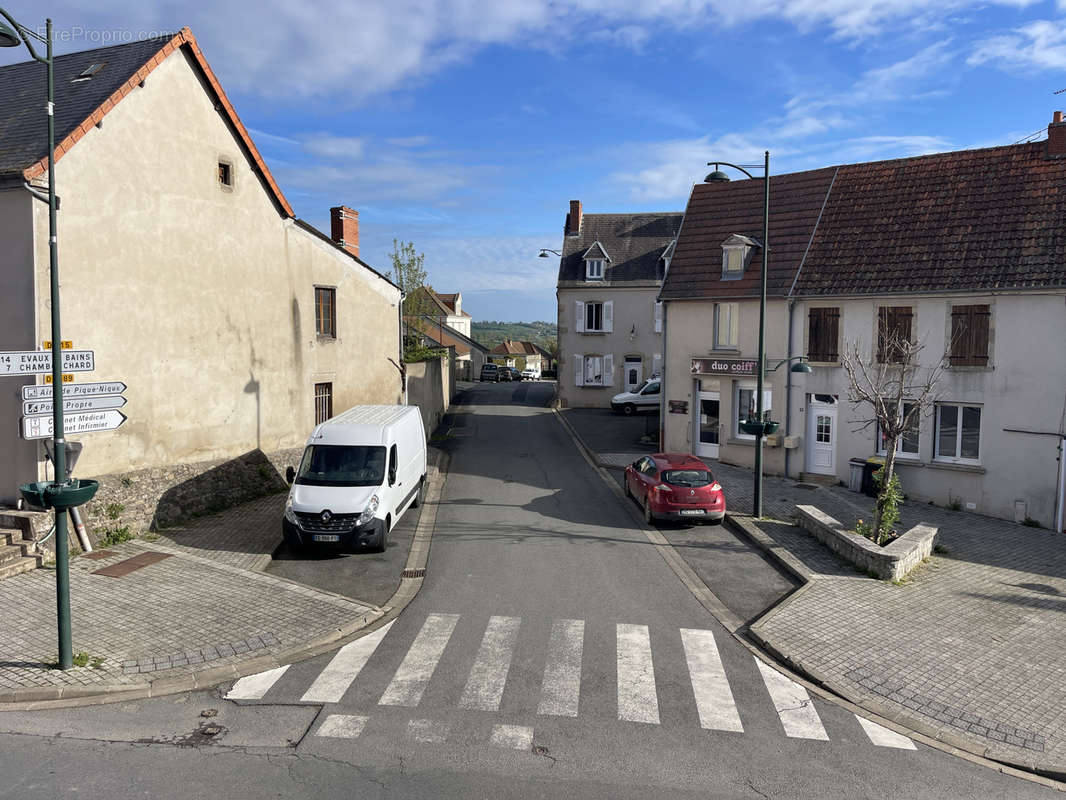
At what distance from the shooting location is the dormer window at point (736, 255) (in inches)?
950

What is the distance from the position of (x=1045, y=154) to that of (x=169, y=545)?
23364mm

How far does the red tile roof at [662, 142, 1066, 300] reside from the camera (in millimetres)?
19234

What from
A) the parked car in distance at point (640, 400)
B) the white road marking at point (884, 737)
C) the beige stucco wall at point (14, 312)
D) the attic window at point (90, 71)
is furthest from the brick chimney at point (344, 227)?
the white road marking at point (884, 737)

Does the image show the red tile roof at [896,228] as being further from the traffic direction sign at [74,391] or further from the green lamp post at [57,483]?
the green lamp post at [57,483]

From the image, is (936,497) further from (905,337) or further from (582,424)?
(582,424)

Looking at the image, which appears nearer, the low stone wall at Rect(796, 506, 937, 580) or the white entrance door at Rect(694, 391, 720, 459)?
the low stone wall at Rect(796, 506, 937, 580)

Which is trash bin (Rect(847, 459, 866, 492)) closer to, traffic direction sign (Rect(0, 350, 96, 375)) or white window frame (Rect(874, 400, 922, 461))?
white window frame (Rect(874, 400, 922, 461))

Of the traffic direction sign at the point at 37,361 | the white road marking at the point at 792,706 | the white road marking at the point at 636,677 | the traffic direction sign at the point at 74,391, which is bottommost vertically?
the white road marking at the point at 792,706

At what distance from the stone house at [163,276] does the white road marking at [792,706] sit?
12419mm

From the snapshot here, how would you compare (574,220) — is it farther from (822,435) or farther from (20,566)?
(20,566)

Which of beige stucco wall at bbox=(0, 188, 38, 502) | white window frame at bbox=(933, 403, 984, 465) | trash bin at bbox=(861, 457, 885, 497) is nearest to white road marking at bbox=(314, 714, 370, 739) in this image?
beige stucco wall at bbox=(0, 188, 38, 502)

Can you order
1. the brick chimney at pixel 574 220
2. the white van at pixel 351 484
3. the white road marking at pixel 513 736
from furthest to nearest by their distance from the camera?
the brick chimney at pixel 574 220, the white van at pixel 351 484, the white road marking at pixel 513 736

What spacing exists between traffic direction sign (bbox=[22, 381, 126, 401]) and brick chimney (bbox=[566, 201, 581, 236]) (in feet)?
118

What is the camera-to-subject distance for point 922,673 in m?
9.71
